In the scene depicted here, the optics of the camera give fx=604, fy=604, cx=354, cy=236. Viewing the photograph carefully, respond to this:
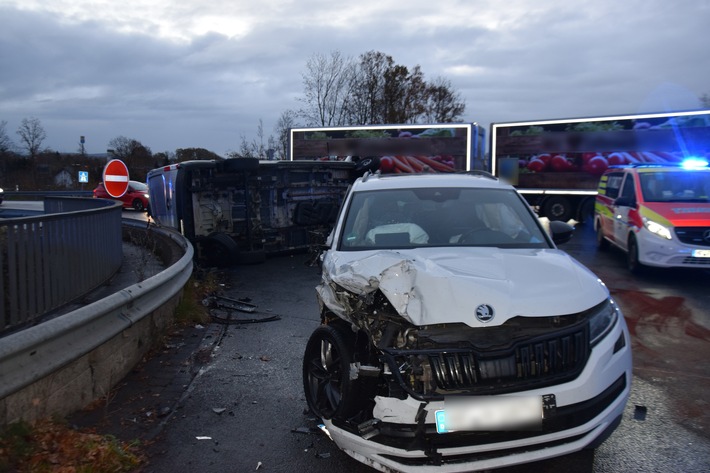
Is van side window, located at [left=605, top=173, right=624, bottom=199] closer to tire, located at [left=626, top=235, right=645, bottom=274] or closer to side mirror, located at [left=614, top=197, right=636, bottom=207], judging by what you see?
side mirror, located at [left=614, top=197, right=636, bottom=207]

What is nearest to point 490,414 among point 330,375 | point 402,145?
point 330,375

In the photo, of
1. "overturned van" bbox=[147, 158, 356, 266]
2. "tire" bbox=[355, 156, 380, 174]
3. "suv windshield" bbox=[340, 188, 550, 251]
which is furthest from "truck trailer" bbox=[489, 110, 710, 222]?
"suv windshield" bbox=[340, 188, 550, 251]

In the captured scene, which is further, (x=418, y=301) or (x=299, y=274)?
(x=299, y=274)

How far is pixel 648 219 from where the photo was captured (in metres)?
10.0

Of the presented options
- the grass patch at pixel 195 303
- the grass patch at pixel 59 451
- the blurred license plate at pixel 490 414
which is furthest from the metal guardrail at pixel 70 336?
the blurred license plate at pixel 490 414

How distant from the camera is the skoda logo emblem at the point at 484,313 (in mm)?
3305

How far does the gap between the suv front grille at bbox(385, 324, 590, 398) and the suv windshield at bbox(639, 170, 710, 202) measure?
8.35m

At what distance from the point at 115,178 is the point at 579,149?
14.2 m

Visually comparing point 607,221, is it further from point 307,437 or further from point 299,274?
point 307,437

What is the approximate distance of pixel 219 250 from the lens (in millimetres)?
11422

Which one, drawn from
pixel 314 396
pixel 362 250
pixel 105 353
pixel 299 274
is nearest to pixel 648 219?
pixel 299 274

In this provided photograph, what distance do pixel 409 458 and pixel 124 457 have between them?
170 centimetres

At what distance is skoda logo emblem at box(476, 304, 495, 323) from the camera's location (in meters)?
3.30

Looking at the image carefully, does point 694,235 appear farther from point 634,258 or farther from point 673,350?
point 673,350
